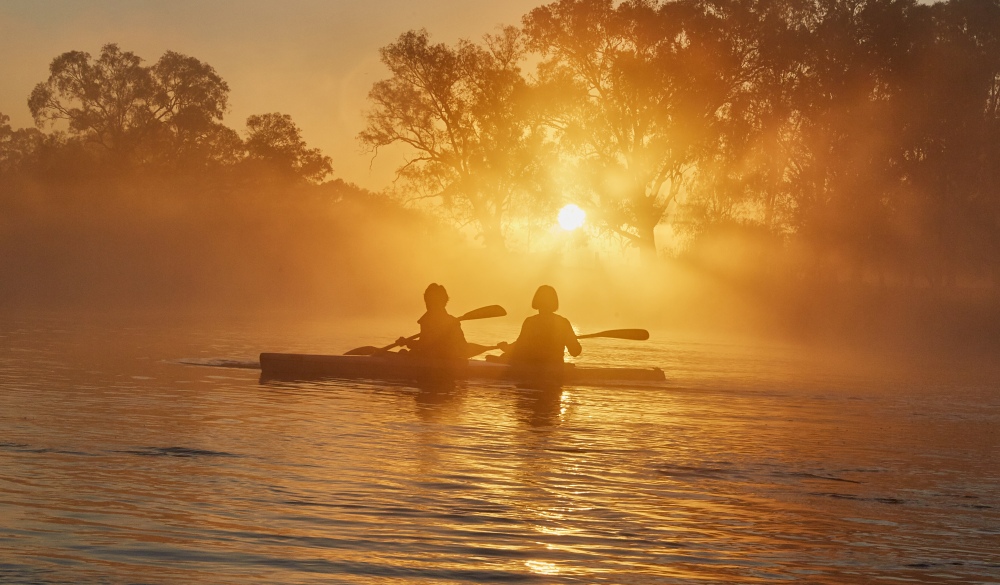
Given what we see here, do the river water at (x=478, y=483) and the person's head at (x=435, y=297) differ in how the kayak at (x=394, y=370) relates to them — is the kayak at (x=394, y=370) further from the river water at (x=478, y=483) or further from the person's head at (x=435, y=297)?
the person's head at (x=435, y=297)

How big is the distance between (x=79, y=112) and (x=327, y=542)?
164 feet

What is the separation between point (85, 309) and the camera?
119ft

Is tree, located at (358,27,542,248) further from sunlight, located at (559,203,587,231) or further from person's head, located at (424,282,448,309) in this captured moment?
person's head, located at (424,282,448,309)

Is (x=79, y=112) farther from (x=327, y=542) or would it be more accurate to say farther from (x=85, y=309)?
(x=327, y=542)

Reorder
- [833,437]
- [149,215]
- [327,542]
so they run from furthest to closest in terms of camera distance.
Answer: [149,215], [833,437], [327,542]

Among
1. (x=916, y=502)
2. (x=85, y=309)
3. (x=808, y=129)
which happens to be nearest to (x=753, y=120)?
(x=808, y=129)

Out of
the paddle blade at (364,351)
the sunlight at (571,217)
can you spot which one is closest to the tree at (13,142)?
the sunlight at (571,217)

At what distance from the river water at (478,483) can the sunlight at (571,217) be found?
24.2 metres

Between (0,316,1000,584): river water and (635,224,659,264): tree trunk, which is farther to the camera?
(635,224,659,264): tree trunk

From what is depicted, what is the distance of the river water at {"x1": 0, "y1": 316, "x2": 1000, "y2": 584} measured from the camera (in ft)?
21.0

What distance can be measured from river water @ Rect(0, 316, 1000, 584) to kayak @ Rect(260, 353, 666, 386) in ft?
1.28

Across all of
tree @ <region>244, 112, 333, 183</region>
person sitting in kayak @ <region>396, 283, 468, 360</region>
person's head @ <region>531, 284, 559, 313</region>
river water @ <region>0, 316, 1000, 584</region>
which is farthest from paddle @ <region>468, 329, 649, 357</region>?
tree @ <region>244, 112, 333, 183</region>

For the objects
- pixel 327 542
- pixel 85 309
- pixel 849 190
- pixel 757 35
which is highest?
pixel 757 35

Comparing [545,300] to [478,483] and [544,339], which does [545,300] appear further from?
[478,483]
